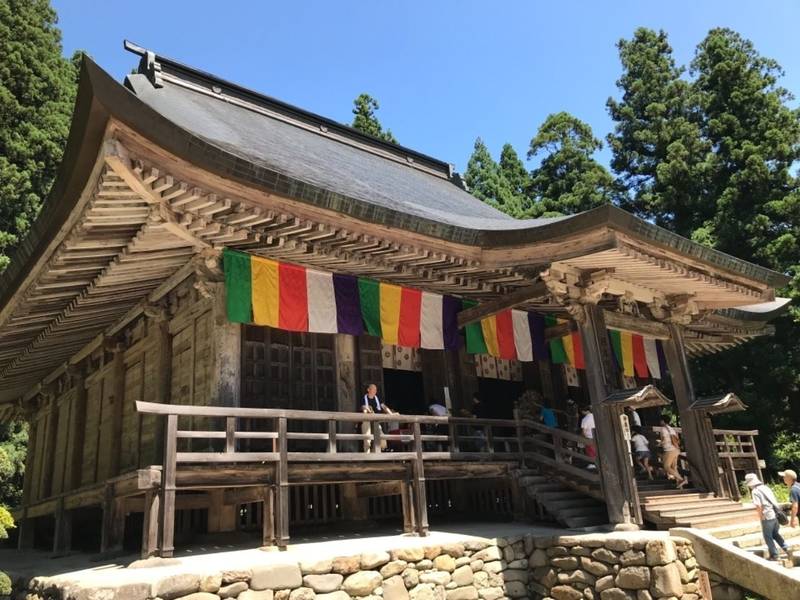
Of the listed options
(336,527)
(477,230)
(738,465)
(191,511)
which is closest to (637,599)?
(336,527)

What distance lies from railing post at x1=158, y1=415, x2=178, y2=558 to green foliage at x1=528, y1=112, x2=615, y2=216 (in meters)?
25.5

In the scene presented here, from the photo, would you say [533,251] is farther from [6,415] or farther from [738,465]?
[6,415]

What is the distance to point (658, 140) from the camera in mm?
26609

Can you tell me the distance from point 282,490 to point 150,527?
1420 millimetres

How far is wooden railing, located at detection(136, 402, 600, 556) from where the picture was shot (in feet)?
20.8

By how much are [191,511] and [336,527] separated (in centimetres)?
211

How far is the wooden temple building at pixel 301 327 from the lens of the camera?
6.57m

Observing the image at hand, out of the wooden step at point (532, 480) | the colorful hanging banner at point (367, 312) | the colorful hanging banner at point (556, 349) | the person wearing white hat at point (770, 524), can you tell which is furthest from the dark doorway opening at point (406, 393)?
the person wearing white hat at point (770, 524)

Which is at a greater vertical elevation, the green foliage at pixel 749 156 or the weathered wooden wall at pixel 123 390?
the green foliage at pixel 749 156

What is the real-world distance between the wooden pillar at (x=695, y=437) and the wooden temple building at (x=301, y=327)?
34mm

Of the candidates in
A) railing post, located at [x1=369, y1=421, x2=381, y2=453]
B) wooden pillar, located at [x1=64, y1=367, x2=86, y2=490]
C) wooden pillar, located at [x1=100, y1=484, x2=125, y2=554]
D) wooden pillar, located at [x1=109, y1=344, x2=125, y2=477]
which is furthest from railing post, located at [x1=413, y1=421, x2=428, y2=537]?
wooden pillar, located at [x1=64, y1=367, x2=86, y2=490]

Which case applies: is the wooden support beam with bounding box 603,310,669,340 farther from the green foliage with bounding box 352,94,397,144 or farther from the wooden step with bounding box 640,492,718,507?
the green foliage with bounding box 352,94,397,144

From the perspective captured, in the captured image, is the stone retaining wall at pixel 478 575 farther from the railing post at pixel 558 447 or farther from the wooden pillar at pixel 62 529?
the wooden pillar at pixel 62 529

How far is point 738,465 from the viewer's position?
1254cm
